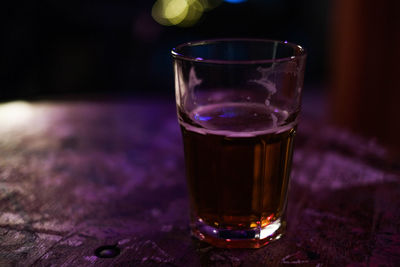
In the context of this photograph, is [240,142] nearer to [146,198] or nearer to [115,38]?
[146,198]

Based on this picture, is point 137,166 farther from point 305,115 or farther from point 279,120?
point 305,115

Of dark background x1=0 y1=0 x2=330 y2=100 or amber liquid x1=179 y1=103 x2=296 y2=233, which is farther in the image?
dark background x1=0 y1=0 x2=330 y2=100

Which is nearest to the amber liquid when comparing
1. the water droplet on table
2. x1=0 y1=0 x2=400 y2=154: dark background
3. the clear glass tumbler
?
the clear glass tumbler

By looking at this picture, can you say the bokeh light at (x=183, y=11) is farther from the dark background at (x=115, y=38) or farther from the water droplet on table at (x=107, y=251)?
the water droplet on table at (x=107, y=251)

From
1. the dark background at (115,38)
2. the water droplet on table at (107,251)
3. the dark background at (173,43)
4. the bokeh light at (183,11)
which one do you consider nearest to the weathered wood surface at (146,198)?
the water droplet on table at (107,251)

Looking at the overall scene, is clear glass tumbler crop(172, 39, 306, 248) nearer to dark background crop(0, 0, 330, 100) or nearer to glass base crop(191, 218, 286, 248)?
glass base crop(191, 218, 286, 248)

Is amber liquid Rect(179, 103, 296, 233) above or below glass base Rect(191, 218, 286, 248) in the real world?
above

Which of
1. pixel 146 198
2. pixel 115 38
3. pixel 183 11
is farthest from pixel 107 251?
pixel 183 11
